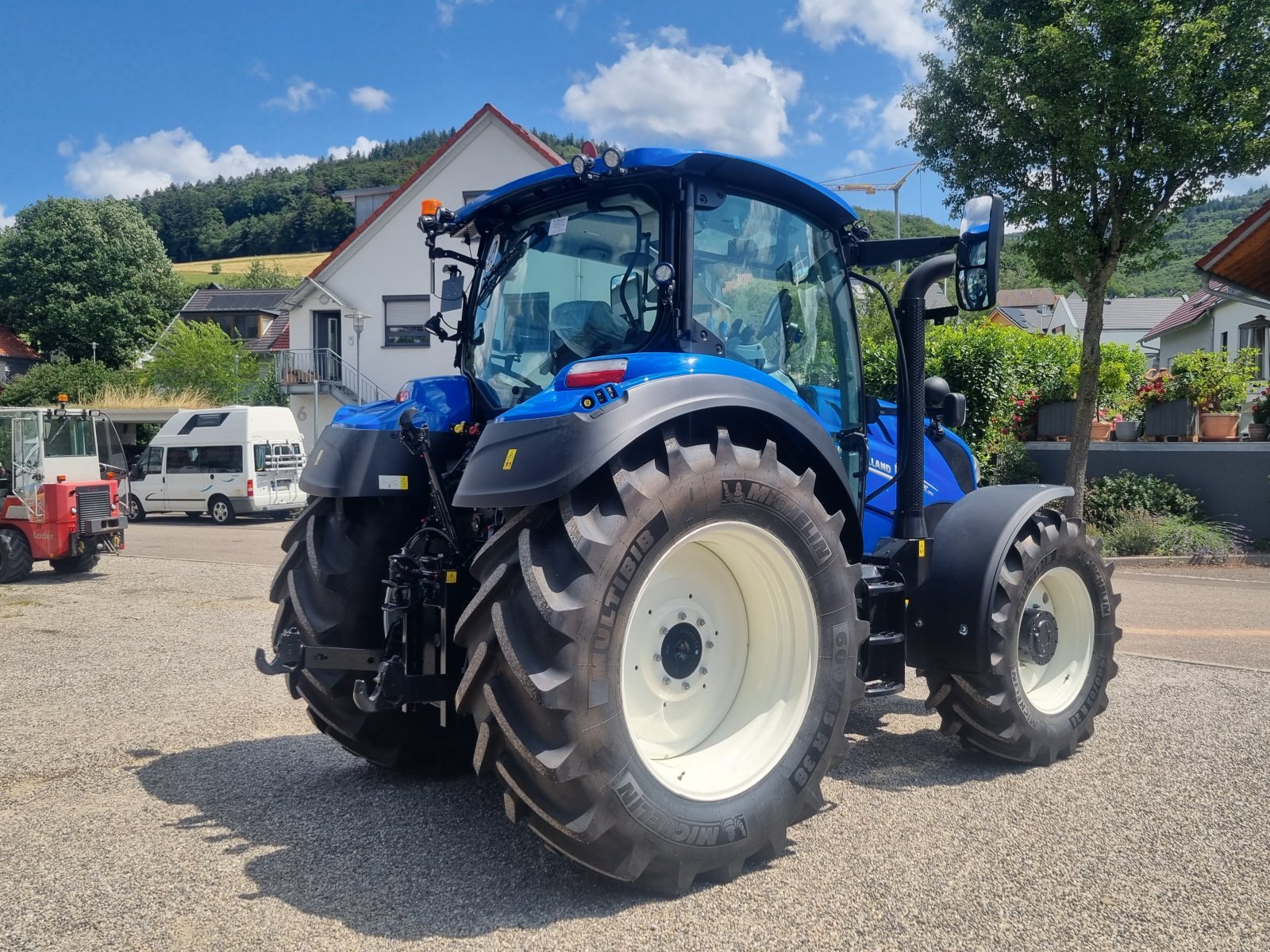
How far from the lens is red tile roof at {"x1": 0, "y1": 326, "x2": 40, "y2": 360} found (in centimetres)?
5269

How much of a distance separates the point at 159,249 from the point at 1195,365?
5521 centimetres

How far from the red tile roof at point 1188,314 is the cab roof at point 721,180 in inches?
1167

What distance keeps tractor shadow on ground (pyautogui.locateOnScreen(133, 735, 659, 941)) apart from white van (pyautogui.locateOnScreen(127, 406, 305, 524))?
62.5 ft

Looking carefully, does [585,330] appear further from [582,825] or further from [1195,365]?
[1195,365]

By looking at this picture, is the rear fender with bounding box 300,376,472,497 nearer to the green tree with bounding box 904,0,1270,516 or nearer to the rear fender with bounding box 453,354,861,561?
the rear fender with bounding box 453,354,861,561

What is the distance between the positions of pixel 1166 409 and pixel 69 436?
50.3ft

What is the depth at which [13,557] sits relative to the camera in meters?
13.0

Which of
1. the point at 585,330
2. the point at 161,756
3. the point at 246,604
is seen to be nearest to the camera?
the point at 585,330

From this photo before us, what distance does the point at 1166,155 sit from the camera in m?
11.5

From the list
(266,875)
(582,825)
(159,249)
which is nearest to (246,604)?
(266,875)

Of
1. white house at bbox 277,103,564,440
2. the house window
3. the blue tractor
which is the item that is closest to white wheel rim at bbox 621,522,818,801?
the blue tractor

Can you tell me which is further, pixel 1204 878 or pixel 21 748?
pixel 21 748

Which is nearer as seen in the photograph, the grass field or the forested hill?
the grass field

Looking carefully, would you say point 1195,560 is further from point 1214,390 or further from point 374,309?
point 374,309
